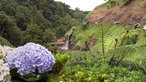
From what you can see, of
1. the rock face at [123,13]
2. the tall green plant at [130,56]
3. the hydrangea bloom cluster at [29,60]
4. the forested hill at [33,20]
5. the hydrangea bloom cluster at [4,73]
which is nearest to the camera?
the hydrangea bloom cluster at [4,73]

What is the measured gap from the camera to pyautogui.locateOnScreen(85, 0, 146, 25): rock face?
2261 centimetres

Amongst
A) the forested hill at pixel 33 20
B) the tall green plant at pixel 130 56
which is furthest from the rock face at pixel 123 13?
the tall green plant at pixel 130 56

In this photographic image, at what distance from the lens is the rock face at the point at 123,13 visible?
2261cm

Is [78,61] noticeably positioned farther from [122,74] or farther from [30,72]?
[30,72]

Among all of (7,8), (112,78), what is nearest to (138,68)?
(112,78)

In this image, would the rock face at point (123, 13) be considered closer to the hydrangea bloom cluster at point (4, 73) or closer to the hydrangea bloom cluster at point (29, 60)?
the hydrangea bloom cluster at point (29, 60)

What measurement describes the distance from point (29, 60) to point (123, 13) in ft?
73.6

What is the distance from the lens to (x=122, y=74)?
3.57 meters

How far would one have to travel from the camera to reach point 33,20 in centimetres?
5150

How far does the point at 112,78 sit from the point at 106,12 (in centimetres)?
2423

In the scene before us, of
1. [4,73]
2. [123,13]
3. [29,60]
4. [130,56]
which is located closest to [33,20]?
[123,13]

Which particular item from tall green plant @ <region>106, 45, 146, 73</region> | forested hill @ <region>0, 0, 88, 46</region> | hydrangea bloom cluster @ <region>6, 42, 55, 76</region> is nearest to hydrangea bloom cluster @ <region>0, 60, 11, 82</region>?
hydrangea bloom cluster @ <region>6, 42, 55, 76</region>

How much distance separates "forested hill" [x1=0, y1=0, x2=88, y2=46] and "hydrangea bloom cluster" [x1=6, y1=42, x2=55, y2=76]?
120ft

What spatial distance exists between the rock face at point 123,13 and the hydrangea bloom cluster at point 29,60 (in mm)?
17609
